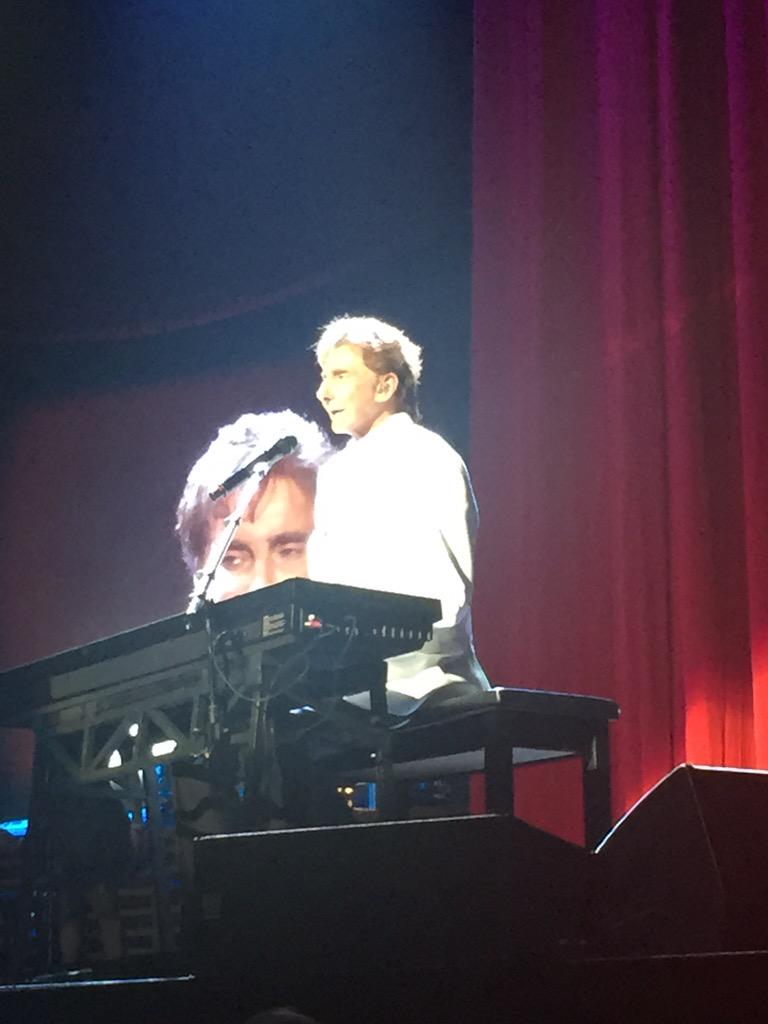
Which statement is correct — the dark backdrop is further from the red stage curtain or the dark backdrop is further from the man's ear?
the man's ear

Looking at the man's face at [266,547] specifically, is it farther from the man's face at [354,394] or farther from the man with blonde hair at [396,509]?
the man's face at [354,394]

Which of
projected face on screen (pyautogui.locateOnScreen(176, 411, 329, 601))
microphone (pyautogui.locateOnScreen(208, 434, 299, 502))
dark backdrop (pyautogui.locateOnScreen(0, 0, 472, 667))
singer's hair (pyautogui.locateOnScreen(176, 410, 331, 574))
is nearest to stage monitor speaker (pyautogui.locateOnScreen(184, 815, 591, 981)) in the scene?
microphone (pyautogui.locateOnScreen(208, 434, 299, 502))

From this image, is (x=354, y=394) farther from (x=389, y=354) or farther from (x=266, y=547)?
(x=266, y=547)

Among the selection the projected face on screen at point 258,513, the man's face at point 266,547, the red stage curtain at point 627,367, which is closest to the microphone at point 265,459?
the projected face on screen at point 258,513

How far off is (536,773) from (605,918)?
249cm

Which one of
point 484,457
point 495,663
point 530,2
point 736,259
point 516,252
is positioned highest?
point 530,2

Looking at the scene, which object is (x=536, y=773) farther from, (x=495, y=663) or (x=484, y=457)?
(x=484, y=457)

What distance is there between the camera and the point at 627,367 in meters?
3.54

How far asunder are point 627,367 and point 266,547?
1.08 metres

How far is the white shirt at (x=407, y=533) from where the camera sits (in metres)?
2.89

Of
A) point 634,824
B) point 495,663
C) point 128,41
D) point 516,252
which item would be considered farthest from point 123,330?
point 634,824

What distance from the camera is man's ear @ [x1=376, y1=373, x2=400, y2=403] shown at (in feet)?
11.0

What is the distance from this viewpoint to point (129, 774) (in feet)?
9.77

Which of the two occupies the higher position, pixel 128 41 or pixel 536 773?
pixel 128 41
